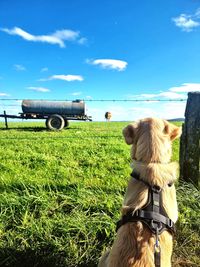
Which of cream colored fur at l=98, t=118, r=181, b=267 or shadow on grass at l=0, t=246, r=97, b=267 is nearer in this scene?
cream colored fur at l=98, t=118, r=181, b=267

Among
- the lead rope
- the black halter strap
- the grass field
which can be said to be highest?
the black halter strap

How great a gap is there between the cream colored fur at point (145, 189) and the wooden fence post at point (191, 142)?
85.6 inches

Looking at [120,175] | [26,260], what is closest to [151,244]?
[26,260]

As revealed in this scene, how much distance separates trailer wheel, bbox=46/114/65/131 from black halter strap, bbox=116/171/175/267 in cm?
1704

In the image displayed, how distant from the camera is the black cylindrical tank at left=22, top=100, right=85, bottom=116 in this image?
21.5 m

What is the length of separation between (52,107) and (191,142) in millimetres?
16829

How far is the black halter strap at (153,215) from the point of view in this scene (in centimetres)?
277

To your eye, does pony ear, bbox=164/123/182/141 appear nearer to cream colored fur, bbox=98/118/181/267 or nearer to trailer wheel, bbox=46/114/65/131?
cream colored fur, bbox=98/118/181/267

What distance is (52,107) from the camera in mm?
21484

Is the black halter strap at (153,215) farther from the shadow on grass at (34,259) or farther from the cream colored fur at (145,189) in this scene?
the shadow on grass at (34,259)

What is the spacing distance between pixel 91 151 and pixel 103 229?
19.4 ft

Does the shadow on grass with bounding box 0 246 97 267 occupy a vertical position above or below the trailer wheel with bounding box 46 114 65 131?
below

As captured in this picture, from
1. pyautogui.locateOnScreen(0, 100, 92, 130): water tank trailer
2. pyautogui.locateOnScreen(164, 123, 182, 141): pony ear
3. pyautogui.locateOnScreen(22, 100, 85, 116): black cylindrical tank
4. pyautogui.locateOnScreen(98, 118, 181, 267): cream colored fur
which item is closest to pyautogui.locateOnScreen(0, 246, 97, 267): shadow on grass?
pyautogui.locateOnScreen(98, 118, 181, 267): cream colored fur

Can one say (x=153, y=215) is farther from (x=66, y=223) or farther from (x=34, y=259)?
(x=34, y=259)
